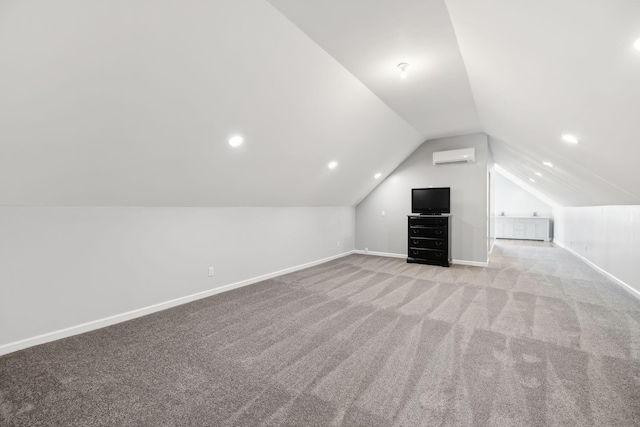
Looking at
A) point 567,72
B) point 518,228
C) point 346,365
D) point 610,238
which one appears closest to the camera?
point 567,72

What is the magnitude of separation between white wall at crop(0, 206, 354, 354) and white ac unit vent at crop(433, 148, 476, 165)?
13.2ft

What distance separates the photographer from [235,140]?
10.5ft

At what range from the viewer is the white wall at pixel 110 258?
2482 mm

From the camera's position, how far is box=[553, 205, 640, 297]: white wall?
13.4 ft

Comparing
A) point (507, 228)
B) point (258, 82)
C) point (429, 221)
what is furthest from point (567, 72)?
point (507, 228)

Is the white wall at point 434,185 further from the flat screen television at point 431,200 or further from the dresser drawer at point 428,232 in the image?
the dresser drawer at point 428,232

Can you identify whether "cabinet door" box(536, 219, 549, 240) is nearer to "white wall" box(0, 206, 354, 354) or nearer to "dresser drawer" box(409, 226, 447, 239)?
"dresser drawer" box(409, 226, 447, 239)

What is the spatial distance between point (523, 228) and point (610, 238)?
227 inches

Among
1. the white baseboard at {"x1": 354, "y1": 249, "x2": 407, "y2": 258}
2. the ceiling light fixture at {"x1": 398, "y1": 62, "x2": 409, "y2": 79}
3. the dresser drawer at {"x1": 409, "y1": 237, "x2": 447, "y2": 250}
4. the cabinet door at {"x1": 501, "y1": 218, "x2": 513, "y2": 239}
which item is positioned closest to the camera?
the ceiling light fixture at {"x1": 398, "y1": 62, "x2": 409, "y2": 79}

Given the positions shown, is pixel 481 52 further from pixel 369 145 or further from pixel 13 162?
pixel 13 162

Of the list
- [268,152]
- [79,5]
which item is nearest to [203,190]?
[268,152]

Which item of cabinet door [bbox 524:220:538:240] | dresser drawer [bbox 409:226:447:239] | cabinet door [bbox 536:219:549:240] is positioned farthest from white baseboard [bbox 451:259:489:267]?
cabinet door [bbox 536:219:549:240]

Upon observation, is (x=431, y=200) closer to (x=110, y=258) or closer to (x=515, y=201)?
(x=110, y=258)

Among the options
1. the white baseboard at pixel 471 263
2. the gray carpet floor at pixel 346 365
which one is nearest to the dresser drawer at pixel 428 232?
the white baseboard at pixel 471 263
